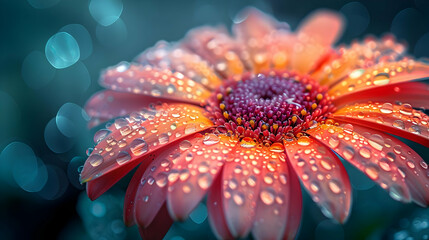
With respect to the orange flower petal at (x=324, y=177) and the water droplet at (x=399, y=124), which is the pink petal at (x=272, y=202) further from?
the water droplet at (x=399, y=124)

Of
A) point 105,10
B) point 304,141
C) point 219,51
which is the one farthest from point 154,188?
point 105,10

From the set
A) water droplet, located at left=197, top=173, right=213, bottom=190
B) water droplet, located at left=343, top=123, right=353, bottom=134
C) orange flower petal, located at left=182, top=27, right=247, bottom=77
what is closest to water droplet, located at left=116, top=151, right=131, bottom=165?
water droplet, located at left=197, top=173, right=213, bottom=190

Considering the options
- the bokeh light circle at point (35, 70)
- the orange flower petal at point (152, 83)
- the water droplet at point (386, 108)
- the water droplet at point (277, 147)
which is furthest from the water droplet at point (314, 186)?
the bokeh light circle at point (35, 70)

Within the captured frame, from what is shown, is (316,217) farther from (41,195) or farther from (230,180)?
(41,195)

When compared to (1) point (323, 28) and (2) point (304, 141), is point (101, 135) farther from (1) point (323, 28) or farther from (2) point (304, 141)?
(1) point (323, 28)

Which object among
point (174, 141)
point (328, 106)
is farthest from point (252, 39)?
point (174, 141)
